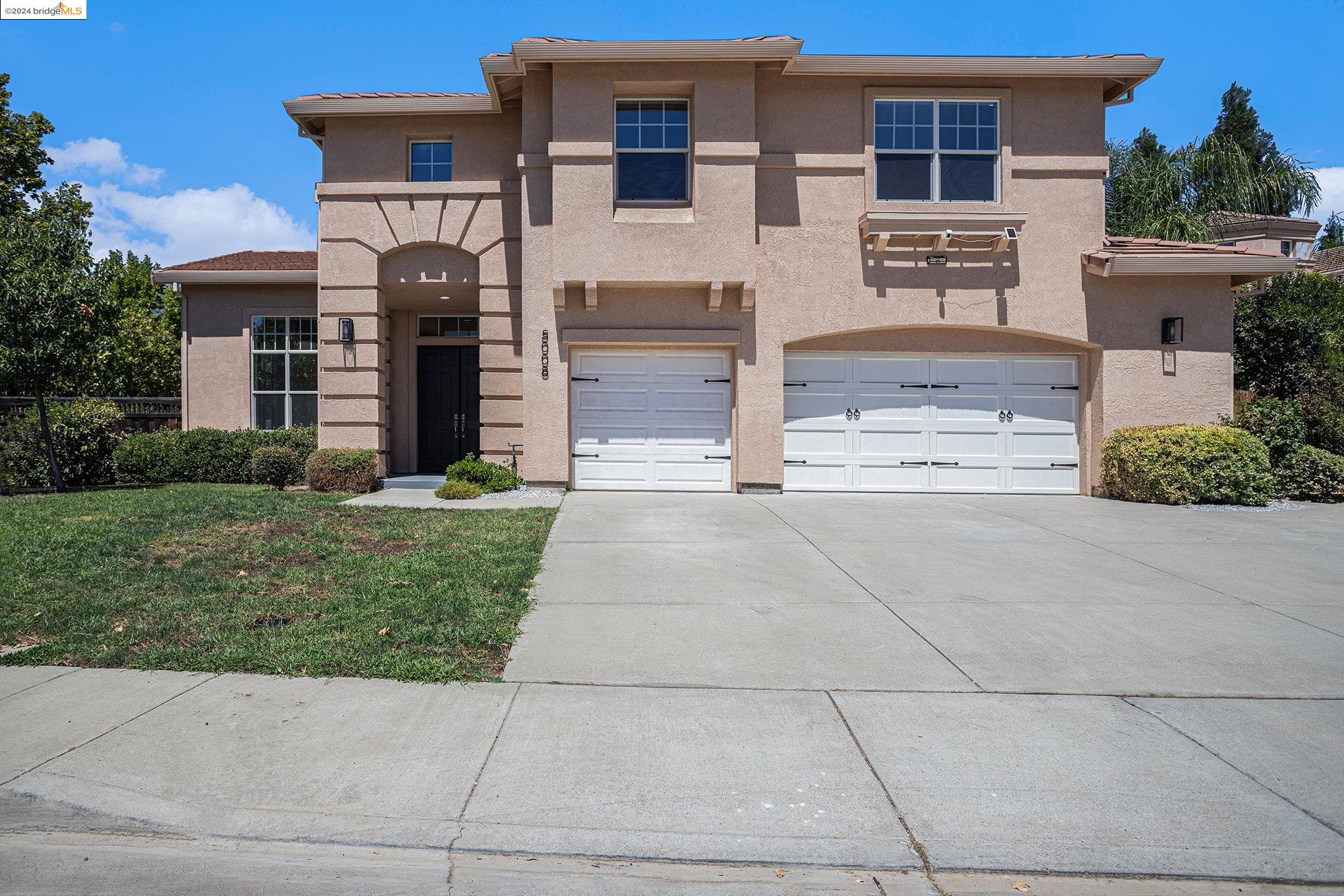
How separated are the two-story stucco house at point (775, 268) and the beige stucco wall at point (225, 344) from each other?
2816 millimetres

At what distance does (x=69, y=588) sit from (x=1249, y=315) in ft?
58.6

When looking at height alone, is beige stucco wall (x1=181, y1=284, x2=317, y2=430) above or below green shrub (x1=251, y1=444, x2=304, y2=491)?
above

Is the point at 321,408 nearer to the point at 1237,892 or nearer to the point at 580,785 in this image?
the point at 580,785

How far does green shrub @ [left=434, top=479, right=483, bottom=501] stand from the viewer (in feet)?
40.2

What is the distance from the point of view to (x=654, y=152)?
1298 cm

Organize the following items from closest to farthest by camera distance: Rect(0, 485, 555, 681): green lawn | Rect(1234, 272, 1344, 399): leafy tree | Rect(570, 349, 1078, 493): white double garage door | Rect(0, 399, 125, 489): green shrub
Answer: Rect(0, 485, 555, 681): green lawn → Rect(570, 349, 1078, 493): white double garage door → Rect(0, 399, 125, 489): green shrub → Rect(1234, 272, 1344, 399): leafy tree

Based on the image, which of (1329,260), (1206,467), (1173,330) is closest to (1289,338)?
(1173,330)

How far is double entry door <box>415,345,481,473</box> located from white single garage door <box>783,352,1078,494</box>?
6.34 meters

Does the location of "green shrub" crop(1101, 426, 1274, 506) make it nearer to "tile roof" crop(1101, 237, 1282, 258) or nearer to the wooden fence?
"tile roof" crop(1101, 237, 1282, 258)

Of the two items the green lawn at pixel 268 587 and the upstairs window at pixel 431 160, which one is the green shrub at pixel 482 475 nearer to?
the green lawn at pixel 268 587

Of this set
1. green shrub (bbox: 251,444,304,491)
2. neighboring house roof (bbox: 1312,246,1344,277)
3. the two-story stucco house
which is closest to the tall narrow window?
the two-story stucco house

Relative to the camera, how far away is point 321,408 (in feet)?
47.2

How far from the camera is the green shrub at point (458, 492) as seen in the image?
1227 cm

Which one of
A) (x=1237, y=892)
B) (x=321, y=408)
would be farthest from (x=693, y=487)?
(x=1237, y=892)
